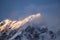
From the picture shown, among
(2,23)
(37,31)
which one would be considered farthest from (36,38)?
(2,23)

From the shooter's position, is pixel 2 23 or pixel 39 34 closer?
pixel 2 23

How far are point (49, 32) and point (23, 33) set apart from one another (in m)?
24.8

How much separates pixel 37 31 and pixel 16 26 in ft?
66.1

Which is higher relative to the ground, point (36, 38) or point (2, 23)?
point (2, 23)

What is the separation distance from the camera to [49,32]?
7456 inches

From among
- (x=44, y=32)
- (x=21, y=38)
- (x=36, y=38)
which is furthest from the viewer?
(x=44, y=32)

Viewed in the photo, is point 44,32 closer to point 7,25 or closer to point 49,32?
point 49,32

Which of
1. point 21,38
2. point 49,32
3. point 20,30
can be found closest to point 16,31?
point 20,30

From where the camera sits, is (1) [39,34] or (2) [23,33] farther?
(1) [39,34]

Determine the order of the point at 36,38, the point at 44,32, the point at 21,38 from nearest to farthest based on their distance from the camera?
the point at 21,38, the point at 36,38, the point at 44,32

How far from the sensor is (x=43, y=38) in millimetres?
177500

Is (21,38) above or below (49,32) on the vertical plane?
below

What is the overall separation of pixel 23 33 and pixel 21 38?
13.4 meters

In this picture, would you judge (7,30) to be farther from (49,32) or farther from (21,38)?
(49,32)
